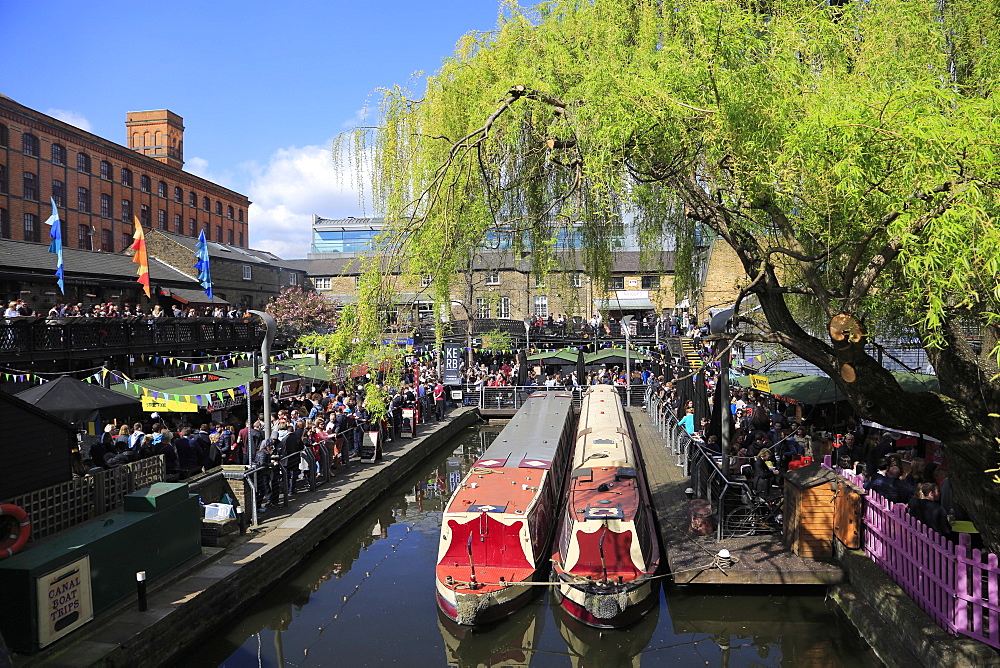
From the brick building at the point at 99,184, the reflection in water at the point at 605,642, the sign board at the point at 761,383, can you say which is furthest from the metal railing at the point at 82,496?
the brick building at the point at 99,184

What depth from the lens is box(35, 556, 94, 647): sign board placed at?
8.11 meters

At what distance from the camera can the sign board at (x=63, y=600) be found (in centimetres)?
811

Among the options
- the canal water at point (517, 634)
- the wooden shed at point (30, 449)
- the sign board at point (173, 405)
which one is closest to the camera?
the wooden shed at point (30, 449)

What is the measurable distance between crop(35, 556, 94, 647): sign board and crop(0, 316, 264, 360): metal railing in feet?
25.4

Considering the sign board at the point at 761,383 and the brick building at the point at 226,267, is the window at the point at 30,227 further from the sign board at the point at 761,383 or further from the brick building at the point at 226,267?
the sign board at the point at 761,383

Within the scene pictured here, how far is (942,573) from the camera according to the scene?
8195 mm

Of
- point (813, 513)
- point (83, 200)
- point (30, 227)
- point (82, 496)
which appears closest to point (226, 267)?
point (83, 200)

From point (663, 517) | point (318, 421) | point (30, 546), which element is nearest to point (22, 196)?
point (318, 421)

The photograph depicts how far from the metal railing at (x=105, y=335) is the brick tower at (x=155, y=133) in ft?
115

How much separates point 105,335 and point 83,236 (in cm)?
2821

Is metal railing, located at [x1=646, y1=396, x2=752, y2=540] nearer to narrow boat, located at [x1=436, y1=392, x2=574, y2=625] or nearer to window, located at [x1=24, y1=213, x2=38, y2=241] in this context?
narrow boat, located at [x1=436, y1=392, x2=574, y2=625]

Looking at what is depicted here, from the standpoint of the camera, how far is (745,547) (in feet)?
39.0

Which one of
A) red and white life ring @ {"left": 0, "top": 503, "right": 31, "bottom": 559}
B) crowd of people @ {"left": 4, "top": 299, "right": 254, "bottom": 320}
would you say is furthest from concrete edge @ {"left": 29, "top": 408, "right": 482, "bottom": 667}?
crowd of people @ {"left": 4, "top": 299, "right": 254, "bottom": 320}

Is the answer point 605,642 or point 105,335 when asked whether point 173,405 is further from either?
point 605,642
